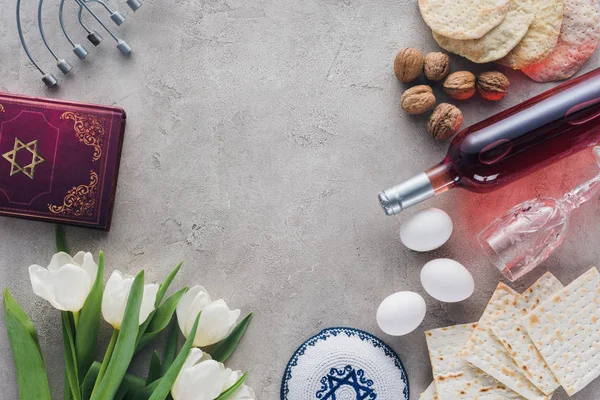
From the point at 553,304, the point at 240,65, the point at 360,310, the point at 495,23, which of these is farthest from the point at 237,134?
the point at 553,304

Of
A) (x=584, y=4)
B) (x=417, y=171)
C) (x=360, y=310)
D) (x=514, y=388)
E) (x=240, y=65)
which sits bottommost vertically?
(x=514, y=388)

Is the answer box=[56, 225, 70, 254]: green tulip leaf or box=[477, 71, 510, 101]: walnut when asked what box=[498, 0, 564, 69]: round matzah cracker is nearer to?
box=[477, 71, 510, 101]: walnut

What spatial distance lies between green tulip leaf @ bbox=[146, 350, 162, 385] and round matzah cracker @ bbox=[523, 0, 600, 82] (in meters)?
0.89

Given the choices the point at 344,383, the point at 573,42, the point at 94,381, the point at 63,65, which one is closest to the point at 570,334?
the point at 344,383

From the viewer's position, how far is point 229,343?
45.0 inches

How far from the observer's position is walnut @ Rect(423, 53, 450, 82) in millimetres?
1123

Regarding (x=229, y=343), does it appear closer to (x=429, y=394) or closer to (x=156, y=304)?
(x=156, y=304)

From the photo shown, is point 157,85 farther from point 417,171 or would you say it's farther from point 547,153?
point 547,153

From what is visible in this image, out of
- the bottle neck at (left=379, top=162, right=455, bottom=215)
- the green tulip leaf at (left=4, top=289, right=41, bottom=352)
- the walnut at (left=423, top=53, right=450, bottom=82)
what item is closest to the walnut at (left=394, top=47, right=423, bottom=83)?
the walnut at (left=423, top=53, right=450, bottom=82)

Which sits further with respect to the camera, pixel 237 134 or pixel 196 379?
pixel 237 134

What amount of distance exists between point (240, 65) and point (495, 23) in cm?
49

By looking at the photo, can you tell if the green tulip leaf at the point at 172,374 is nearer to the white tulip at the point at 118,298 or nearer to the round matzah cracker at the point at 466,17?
the white tulip at the point at 118,298

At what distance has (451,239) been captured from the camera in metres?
1.17

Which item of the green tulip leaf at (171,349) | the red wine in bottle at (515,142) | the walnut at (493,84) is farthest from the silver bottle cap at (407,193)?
the green tulip leaf at (171,349)
